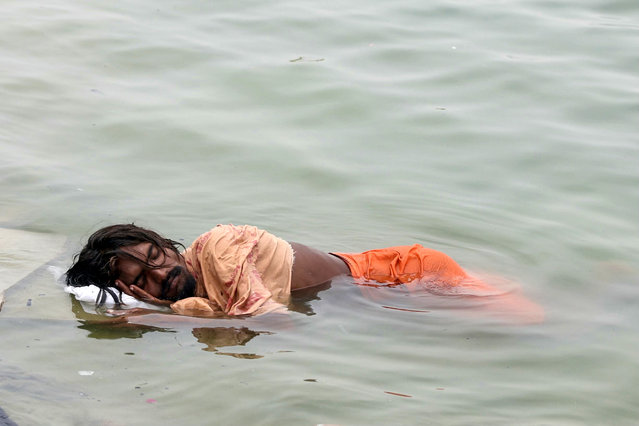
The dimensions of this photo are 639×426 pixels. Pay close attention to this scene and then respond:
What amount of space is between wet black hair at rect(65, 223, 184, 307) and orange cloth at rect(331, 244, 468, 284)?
3.74 feet

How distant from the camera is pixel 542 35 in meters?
9.70

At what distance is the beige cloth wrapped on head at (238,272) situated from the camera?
Result: 443 centimetres

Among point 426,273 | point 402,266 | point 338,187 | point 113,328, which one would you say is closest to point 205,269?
point 113,328

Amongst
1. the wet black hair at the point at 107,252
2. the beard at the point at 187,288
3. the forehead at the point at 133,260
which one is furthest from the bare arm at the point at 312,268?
the forehead at the point at 133,260

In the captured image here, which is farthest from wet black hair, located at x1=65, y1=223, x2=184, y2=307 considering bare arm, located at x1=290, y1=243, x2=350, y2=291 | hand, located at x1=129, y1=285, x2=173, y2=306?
bare arm, located at x1=290, y1=243, x2=350, y2=291

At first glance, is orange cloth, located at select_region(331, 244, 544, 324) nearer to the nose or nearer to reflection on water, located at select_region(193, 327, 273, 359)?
reflection on water, located at select_region(193, 327, 273, 359)

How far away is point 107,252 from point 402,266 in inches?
68.9

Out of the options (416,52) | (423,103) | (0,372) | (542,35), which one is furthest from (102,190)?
(542,35)

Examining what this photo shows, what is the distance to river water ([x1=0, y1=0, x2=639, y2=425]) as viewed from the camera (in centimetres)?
392

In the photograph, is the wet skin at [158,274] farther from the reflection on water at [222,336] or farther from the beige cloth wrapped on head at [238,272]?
the reflection on water at [222,336]

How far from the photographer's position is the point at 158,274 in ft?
15.0

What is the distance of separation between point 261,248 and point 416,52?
214 inches

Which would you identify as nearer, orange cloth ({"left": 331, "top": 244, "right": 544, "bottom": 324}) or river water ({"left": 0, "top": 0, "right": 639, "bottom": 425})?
river water ({"left": 0, "top": 0, "right": 639, "bottom": 425})

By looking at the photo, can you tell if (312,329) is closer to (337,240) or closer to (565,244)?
(337,240)
